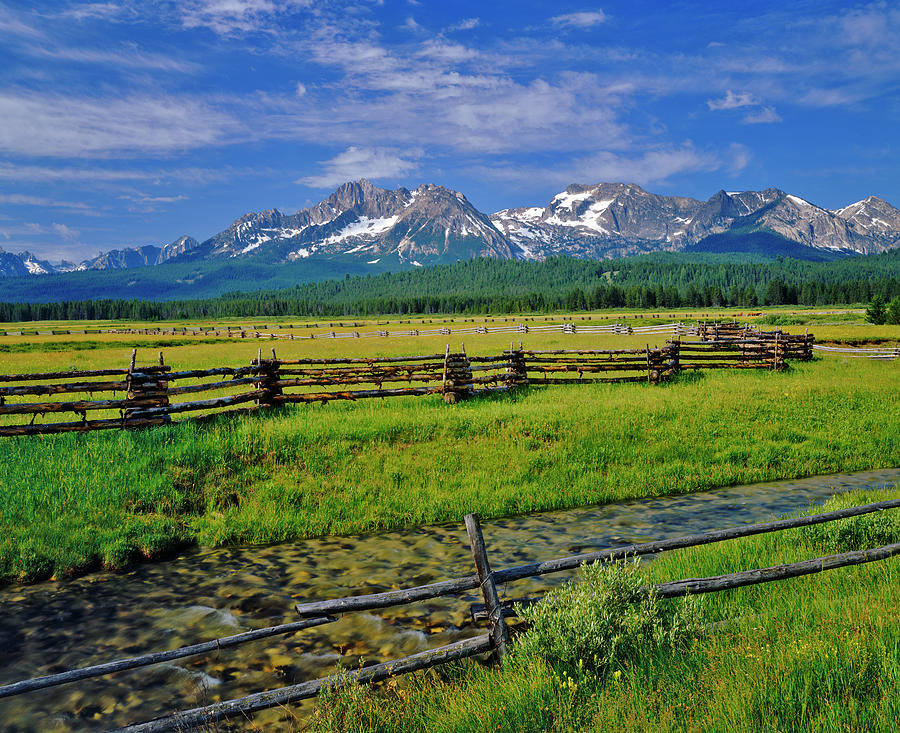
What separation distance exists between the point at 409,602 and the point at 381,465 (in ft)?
25.1

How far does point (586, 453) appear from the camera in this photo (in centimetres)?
1398

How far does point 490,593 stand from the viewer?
5.30m

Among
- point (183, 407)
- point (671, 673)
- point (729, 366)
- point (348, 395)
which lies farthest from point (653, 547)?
point (729, 366)

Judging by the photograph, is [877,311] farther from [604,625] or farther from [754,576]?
[604,625]

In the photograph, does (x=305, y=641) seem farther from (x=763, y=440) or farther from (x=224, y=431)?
(x=763, y=440)

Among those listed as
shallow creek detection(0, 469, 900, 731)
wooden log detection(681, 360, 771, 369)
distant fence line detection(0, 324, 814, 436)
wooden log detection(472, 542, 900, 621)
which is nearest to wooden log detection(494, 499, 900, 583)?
wooden log detection(472, 542, 900, 621)

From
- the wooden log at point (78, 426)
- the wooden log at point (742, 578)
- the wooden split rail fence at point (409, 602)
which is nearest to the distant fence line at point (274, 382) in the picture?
Answer: the wooden log at point (78, 426)

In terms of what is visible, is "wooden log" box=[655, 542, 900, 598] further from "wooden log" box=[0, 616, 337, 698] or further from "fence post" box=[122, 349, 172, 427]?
"fence post" box=[122, 349, 172, 427]

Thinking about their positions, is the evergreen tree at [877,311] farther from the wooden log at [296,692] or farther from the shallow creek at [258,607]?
the wooden log at [296,692]

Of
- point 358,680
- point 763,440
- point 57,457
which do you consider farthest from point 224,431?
point 763,440

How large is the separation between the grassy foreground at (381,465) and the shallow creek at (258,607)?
2.00 feet

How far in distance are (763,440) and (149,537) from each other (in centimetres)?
1544

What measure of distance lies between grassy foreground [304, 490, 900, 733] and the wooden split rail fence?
19 cm

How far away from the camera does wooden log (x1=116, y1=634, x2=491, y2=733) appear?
4.48m
